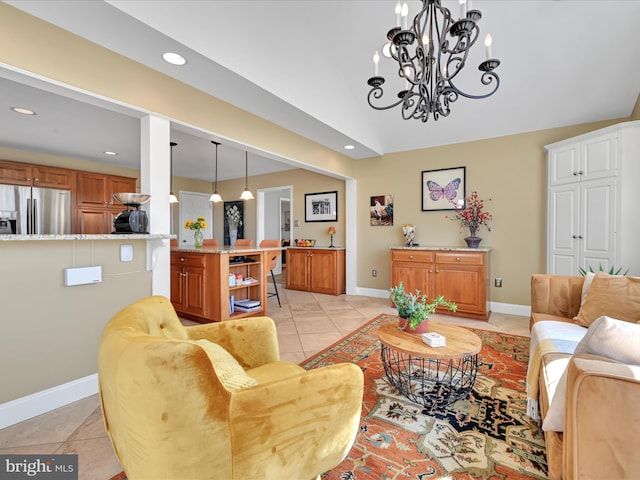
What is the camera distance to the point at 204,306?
3.50 m

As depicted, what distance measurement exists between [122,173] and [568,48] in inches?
279

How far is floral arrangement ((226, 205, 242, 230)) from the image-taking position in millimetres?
6418

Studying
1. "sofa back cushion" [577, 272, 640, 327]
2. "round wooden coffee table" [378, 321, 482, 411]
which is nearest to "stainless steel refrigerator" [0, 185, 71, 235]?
"round wooden coffee table" [378, 321, 482, 411]

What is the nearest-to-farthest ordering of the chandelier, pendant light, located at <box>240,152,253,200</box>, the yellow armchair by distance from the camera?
the yellow armchair, the chandelier, pendant light, located at <box>240,152,253,200</box>

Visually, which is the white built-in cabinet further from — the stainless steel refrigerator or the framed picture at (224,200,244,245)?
the stainless steel refrigerator

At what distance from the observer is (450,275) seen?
4055 millimetres

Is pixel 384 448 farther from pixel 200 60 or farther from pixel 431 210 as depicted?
pixel 431 210

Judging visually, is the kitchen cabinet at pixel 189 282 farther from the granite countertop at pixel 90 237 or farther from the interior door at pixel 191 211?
the interior door at pixel 191 211

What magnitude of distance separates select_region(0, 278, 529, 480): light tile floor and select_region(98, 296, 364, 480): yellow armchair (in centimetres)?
83

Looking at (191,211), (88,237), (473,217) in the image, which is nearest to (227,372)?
(88,237)

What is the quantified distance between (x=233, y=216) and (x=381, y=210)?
346 cm

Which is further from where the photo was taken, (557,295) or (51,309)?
(557,295)

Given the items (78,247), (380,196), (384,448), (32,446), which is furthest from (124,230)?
(380,196)

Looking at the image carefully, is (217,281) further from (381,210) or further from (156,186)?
(381,210)
